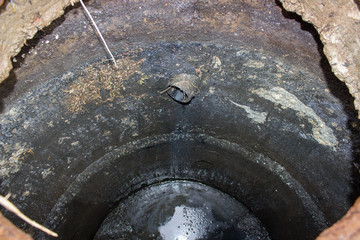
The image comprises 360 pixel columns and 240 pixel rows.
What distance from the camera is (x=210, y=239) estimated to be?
3.19 m

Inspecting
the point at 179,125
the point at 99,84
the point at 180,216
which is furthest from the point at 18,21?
the point at 180,216

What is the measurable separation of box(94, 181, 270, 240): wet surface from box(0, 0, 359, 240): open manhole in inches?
0.5

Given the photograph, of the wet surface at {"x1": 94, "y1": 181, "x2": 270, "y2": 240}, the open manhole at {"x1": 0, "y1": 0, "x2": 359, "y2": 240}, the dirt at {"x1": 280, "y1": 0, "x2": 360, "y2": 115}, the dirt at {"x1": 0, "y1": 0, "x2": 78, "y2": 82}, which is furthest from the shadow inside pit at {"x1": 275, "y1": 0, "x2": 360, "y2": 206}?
the dirt at {"x1": 0, "y1": 0, "x2": 78, "y2": 82}

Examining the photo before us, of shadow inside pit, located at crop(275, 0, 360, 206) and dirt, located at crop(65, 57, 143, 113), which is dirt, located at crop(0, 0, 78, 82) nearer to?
dirt, located at crop(65, 57, 143, 113)

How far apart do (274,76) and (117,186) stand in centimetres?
228

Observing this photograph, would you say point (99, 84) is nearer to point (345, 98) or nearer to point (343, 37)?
point (343, 37)

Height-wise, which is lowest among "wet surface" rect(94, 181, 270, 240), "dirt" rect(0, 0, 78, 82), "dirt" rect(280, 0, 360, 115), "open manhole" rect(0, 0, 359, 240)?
"wet surface" rect(94, 181, 270, 240)

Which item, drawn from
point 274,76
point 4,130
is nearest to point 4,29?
point 4,130

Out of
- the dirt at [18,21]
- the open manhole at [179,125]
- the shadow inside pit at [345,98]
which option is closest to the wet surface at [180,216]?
the open manhole at [179,125]

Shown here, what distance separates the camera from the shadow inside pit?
2.44 m

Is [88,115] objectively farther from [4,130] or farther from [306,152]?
[306,152]

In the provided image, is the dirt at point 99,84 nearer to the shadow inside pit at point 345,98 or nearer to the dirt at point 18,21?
the dirt at point 18,21

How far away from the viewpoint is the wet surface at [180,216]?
10.6ft

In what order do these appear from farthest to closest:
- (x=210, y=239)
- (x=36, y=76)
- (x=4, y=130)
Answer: (x=210, y=239)
(x=36, y=76)
(x=4, y=130)
